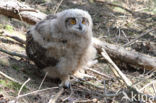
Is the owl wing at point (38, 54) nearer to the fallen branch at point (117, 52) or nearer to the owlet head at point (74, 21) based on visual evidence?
the owlet head at point (74, 21)

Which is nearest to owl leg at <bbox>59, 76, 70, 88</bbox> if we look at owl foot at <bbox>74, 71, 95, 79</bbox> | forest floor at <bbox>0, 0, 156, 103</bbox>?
forest floor at <bbox>0, 0, 156, 103</bbox>

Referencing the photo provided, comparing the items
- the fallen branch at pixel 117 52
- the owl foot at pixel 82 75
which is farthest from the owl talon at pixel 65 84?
the fallen branch at pixel 117 52

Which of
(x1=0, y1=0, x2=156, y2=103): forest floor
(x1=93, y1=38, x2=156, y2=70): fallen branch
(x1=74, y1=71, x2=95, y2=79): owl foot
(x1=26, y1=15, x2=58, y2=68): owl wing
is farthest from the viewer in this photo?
(x1=93, y1=38, x2=156, y2=70): fallen branch

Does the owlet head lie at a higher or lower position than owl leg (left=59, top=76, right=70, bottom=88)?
higher

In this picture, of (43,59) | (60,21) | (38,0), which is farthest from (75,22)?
(38,0)

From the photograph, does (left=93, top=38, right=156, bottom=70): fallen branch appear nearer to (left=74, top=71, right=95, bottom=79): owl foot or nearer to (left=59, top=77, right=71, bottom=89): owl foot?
(left=74, top=71, right=95, bottom=79): owl foot

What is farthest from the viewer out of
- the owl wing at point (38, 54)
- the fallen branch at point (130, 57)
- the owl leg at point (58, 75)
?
the fallen branch at point (130, 57)

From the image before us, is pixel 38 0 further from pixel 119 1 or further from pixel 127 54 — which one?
pixel 127 54
